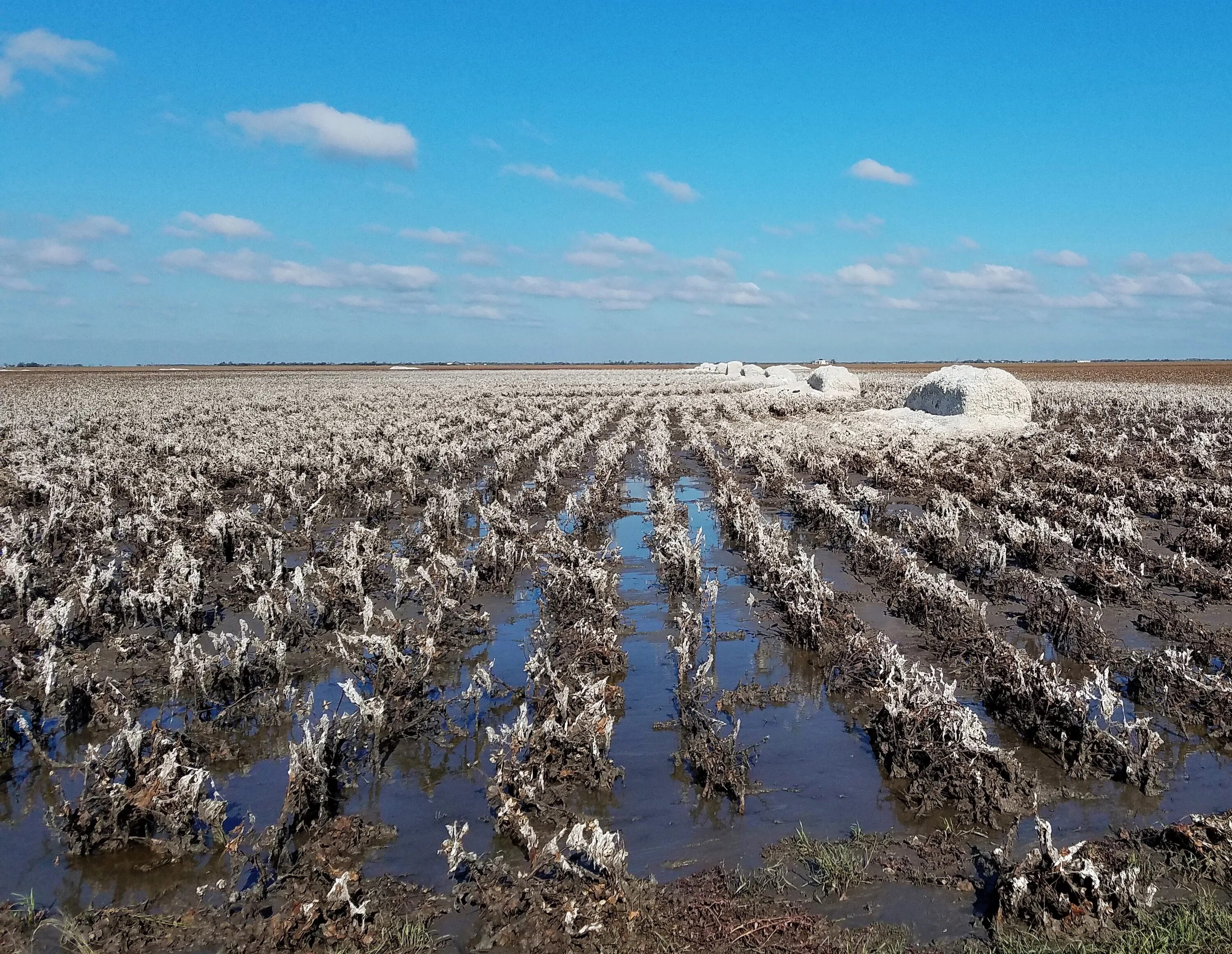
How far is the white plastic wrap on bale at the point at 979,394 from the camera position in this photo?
22.0 meters

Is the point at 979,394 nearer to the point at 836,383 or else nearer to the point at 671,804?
the point at 836,383

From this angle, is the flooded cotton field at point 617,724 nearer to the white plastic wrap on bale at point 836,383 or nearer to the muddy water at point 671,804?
the muddy water at point 671,804

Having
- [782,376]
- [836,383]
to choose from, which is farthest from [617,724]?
[782,376]

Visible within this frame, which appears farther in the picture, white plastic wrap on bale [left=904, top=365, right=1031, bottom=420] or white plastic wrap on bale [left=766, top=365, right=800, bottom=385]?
white plastic wrap on bale [left=766, top=365, right=800, bottom=385]

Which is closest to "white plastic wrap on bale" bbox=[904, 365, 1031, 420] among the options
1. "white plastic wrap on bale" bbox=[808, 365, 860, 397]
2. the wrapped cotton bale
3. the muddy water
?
"white plastic wrap on bale" bbox=[808, 365, 860, 397]

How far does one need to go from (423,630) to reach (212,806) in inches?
114

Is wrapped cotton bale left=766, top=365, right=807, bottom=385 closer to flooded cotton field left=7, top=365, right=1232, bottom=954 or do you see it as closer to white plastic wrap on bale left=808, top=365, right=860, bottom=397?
white plastic wrap on bale left=808, top=365, right=860, bottom=397

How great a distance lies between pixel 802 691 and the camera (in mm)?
5527

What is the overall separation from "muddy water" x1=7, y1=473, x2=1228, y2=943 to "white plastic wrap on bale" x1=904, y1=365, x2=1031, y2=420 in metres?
18.8

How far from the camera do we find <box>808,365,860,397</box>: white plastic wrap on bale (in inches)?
1584

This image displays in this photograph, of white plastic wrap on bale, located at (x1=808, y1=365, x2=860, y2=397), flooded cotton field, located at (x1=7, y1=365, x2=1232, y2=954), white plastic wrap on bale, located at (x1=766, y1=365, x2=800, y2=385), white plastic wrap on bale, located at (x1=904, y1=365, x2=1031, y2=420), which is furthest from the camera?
white plastic wrap on bale, located at (x1=766, y1=365, x2=800, y2=385)

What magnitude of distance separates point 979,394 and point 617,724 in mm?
20367

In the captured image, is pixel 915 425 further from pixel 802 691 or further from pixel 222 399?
pixel 222 399

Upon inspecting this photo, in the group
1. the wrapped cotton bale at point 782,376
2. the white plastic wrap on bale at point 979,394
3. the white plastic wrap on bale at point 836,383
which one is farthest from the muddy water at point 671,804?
the wrapped cotton bale at point 782,376
